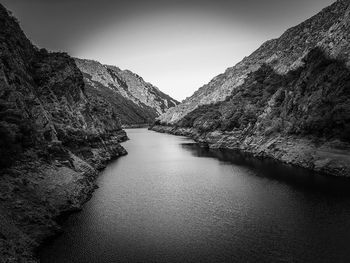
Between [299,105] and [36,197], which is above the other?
[299,105]

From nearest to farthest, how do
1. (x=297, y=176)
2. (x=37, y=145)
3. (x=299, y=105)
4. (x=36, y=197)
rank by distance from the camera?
(x=36, y=197)
(x=37, y=145)
(x=297, y=176)
(x=299, y=105)

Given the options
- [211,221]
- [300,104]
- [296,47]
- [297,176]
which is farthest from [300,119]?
[296,47]

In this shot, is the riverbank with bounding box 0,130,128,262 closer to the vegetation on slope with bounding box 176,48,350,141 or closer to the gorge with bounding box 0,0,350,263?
the gorge with bounding box 0,0,350,263

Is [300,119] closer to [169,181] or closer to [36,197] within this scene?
[169,181]

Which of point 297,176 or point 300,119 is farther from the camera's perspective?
point 300,119

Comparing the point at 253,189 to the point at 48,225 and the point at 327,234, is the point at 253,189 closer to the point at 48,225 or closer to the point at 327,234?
the point at 327,234

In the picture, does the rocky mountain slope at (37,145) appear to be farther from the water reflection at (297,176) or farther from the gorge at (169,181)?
the water reflection at (297,176)
